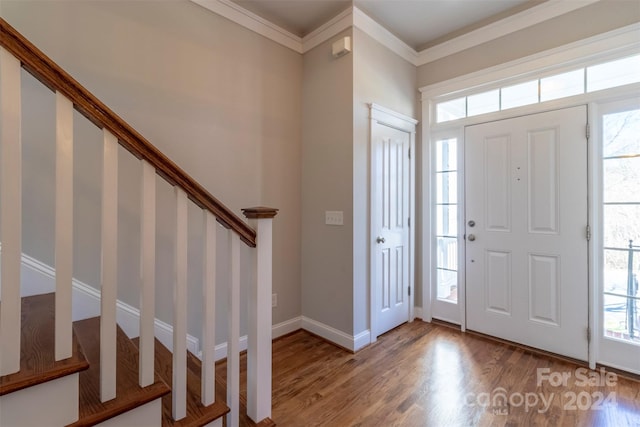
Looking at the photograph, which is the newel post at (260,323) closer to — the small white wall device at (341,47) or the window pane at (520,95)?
the small white wall device at (341,47)

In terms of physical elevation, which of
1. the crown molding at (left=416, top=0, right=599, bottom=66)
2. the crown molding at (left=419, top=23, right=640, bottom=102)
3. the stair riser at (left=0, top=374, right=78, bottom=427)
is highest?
the crown molding at (left=416, top=0, right=599, bottom=66)

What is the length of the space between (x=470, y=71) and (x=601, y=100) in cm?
102

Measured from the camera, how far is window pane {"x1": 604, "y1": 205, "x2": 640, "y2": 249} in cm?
204

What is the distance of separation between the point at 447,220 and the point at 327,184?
1307mm

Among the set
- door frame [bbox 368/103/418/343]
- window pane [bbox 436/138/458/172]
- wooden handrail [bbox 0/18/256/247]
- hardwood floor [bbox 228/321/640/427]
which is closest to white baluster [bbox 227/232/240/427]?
wooden handrail [bbox 0/18/256/247]

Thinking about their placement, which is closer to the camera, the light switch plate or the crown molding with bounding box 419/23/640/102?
the crown molding with bounding box 419/23/640/102

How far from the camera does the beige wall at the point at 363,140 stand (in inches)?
97.3

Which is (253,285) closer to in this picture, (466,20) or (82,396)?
(82,396)

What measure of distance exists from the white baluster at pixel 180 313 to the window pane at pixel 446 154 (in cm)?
256

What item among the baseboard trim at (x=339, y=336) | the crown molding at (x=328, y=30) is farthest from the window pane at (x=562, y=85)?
the baseboard trim at (x=339, y=336)

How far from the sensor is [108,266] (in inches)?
40.2

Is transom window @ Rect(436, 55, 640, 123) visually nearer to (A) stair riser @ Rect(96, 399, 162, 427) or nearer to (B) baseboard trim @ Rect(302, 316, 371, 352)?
(B) baseboard trim @ Rect(302, 316, 371, 352)

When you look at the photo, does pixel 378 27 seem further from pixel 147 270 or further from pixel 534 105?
pixel 147 270

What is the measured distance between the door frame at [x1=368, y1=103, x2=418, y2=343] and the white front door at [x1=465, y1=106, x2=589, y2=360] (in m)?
0.52
